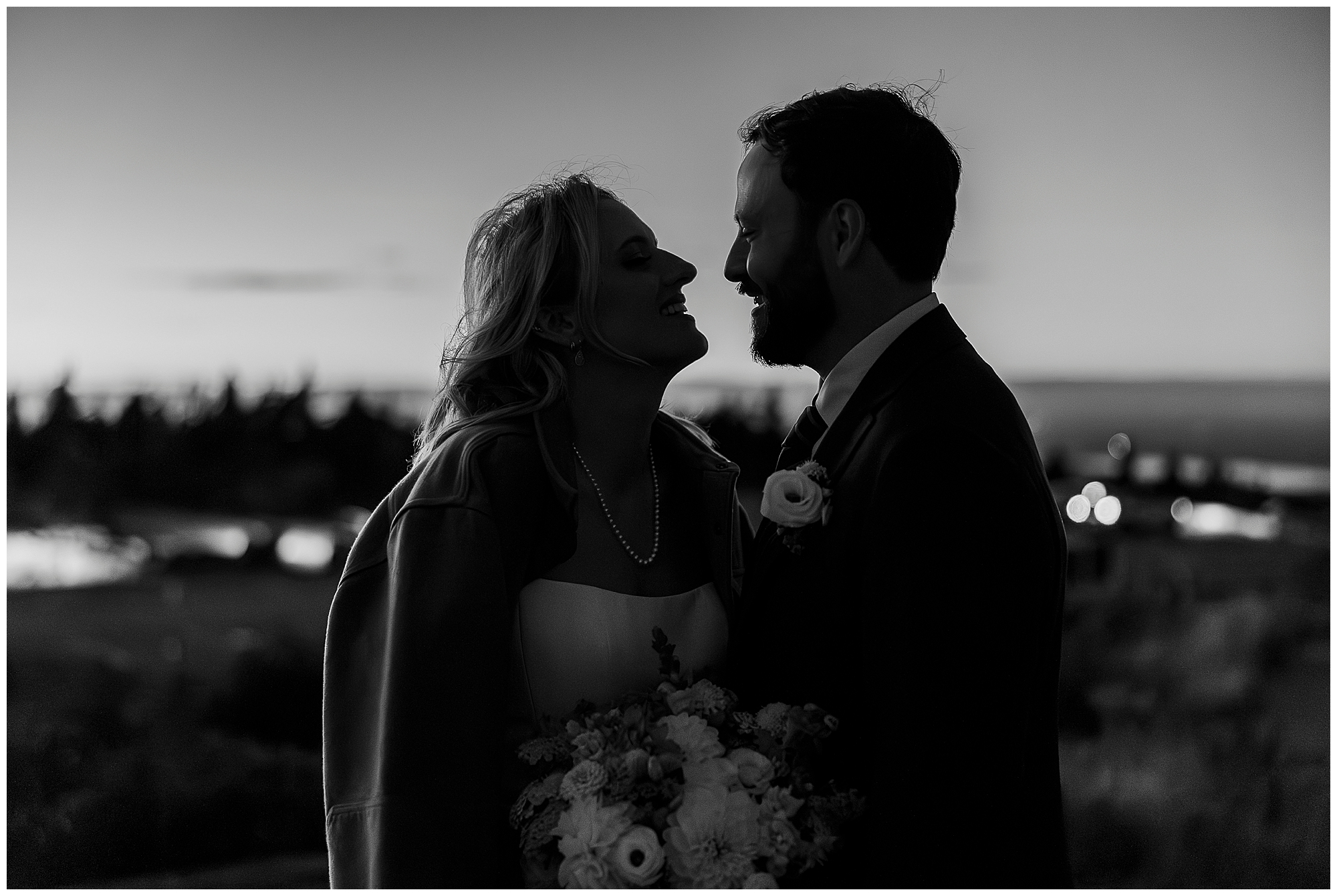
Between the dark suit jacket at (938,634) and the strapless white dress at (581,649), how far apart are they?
377 millimetres

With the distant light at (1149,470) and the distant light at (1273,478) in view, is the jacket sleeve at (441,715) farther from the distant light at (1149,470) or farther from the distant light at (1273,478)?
the distant light at (1273,478)

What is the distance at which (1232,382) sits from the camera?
5.20 meters

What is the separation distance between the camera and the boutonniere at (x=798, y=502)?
1.98 m

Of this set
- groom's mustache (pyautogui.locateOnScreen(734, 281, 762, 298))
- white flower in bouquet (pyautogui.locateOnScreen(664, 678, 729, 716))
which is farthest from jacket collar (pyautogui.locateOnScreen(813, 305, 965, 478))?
white flower in bouquet (pyautogui.locateOnScreen(664, 678, 729, 716))

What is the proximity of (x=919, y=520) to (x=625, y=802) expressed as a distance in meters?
0.67

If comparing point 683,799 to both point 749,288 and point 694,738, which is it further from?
point 749,288

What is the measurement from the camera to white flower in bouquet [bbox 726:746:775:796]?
6.25 ft

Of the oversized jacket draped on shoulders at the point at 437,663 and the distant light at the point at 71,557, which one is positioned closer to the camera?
the oversized jacket draped on shoulders at the point at 437,663

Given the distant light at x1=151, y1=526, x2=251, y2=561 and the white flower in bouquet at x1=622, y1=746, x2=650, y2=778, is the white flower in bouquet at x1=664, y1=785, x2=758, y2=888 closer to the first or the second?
the white flower in bouquet at x1=622, y1=746, x2=650, y2=778

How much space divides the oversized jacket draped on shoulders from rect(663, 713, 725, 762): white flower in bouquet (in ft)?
1.15

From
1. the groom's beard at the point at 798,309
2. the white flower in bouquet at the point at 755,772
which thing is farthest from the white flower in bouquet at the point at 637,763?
the groom's beard at the point at 798,309

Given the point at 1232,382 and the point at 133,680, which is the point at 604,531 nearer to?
the point at 133,680

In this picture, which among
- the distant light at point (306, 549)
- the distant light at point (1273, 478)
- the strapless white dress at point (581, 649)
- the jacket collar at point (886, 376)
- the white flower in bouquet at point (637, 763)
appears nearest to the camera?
the white flower in bouquet at point (637, 763)

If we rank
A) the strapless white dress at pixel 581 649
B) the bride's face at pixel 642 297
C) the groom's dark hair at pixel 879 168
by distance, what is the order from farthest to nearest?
the bride's face at pixel 642 297 < the strapless white dress at pixel 581 649 < the groom's dark hair at pixel 879 168
